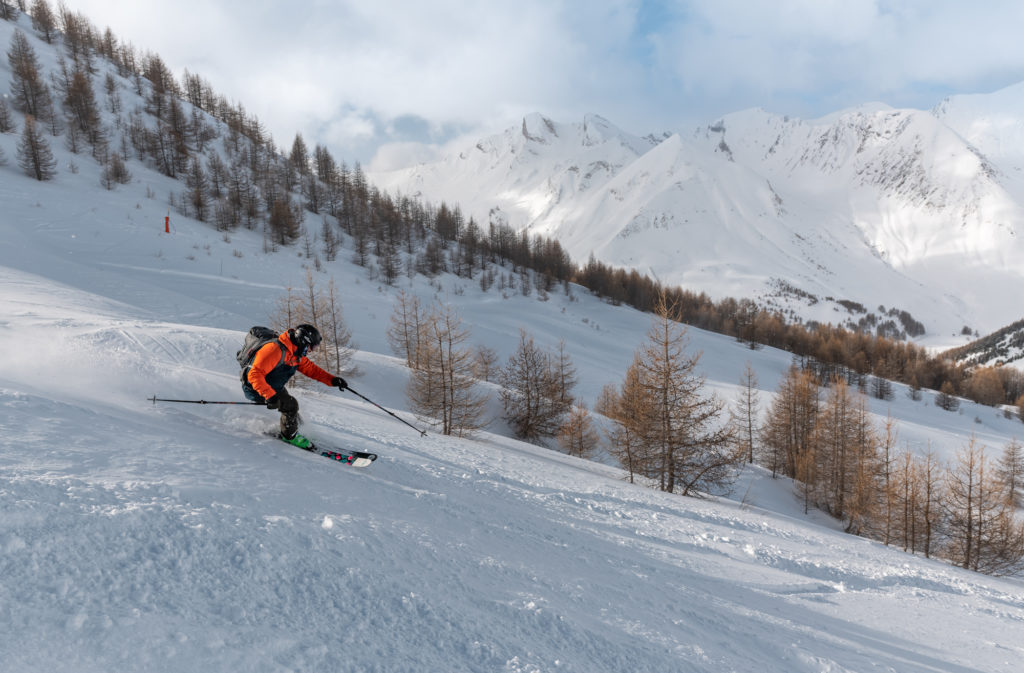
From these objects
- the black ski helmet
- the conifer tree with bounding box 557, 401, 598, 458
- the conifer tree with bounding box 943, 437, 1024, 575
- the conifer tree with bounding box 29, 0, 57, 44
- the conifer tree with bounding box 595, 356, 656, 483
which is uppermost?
the conifer tree with bounding box 29, 0, 57, 44

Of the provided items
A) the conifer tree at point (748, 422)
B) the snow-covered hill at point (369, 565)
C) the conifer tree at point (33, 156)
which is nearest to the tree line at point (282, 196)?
the conifer tree at point (33, 156)

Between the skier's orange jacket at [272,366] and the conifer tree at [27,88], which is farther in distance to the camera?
the conifer tree at [27,88]

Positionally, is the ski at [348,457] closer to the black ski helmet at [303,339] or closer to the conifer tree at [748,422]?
the black ski helmet at [303,339]

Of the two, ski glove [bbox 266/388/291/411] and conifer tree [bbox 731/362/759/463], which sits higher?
ski glove [bbox 266/388/291/411]

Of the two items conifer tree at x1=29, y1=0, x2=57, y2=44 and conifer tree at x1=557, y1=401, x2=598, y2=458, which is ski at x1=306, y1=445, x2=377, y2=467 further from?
conifer tree at x1=29, y1=0, x2=57, y2=44

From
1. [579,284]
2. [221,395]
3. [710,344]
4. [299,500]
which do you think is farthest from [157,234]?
[579,284]

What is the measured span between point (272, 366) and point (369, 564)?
4.48 m

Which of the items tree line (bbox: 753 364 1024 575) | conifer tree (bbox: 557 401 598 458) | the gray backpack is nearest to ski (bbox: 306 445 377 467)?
the gray backpack

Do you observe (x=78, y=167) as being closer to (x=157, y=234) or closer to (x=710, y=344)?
(x=157, y=234)

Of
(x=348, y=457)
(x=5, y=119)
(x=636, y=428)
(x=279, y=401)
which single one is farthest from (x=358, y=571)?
(x=5, y=119)

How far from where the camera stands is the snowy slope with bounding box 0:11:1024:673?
9.88 ft

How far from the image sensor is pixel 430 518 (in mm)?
5949

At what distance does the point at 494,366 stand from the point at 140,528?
41188 millimetres

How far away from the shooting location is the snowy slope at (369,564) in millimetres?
3012
